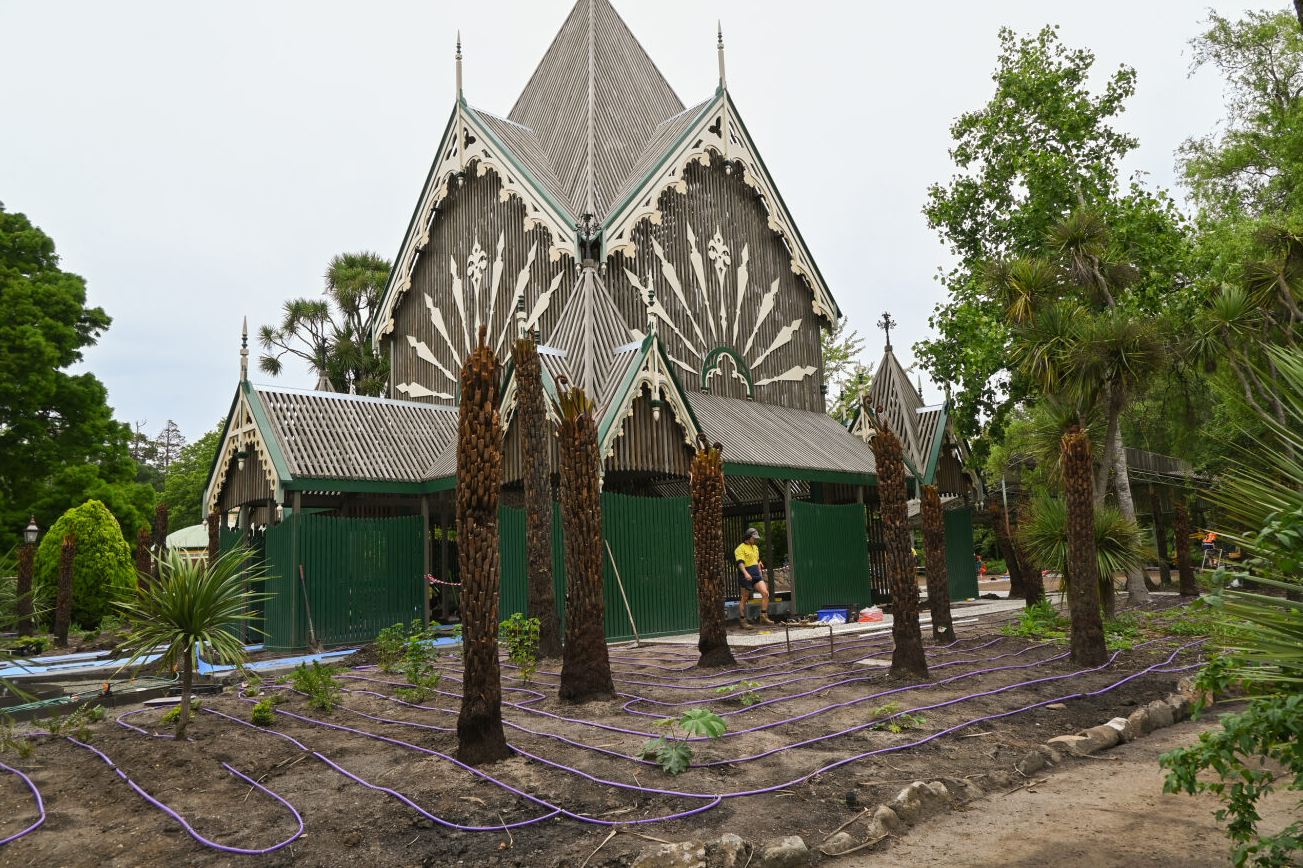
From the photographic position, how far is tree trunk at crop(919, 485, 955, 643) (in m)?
13.0

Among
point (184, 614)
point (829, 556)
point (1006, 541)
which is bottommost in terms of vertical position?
point (184, 614)

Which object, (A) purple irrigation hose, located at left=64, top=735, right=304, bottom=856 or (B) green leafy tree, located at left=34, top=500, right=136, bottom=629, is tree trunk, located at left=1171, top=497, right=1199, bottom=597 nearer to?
(A) purple irrigation hose, located at left=64, top=735, right=304, bottom=856

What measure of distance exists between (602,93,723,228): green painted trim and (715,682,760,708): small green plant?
1235cm

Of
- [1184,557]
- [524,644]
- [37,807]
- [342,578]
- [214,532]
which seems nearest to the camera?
[37,807]

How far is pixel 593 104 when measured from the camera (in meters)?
24.3

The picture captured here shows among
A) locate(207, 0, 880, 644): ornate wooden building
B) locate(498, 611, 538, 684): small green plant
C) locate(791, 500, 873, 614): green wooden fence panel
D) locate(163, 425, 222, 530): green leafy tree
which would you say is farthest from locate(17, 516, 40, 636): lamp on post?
locate(163, 425, 222, 530): green leafy tree

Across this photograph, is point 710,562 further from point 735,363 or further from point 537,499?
point 735,363

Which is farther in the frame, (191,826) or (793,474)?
(793,474)

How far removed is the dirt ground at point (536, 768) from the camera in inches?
222

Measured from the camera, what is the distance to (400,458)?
18031 millimetres

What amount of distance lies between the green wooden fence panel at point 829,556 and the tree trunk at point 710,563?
7765mm

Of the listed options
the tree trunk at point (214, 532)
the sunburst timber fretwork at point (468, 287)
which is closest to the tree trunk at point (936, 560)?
the sunburst timber fretwork at point (468, 287)

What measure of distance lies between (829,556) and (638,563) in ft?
18.9

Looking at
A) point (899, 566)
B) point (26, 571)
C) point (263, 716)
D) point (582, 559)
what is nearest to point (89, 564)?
point (26, 571)
